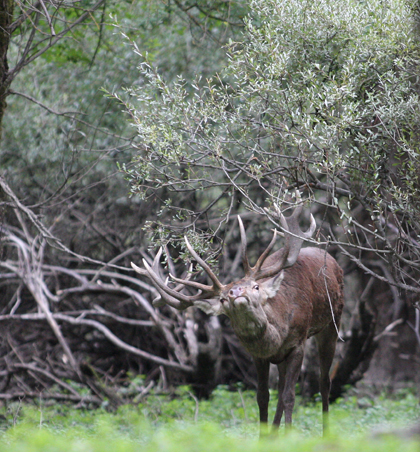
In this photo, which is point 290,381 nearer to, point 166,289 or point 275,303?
point 275,303

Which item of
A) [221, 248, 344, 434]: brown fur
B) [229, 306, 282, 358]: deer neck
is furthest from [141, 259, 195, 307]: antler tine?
[229, 306, 282, 358]: deer neck

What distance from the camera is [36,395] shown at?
9.60 metres

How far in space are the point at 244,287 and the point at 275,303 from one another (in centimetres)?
60

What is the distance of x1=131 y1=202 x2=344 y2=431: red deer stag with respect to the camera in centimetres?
610

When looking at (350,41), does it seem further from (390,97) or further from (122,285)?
(122,285)

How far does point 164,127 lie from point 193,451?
148 inches

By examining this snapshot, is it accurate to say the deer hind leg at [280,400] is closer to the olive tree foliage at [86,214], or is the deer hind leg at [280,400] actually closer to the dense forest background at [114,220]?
the dense forest background at [114,220]

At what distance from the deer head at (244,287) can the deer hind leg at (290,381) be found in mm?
730

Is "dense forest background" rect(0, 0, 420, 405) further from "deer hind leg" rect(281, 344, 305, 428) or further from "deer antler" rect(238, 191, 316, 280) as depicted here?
"deer hind leg" rect(281, 344, 305, 428)

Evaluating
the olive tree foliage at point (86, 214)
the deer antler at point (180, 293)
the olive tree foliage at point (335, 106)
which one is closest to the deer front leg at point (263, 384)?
the deer antler at point (180, 293)

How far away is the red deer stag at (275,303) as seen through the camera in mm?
6102

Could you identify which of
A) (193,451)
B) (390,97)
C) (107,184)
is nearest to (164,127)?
(390,97)

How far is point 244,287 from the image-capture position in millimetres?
6086

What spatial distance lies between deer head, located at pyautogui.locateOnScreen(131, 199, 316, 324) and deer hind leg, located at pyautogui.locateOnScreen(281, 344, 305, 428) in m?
0.73
